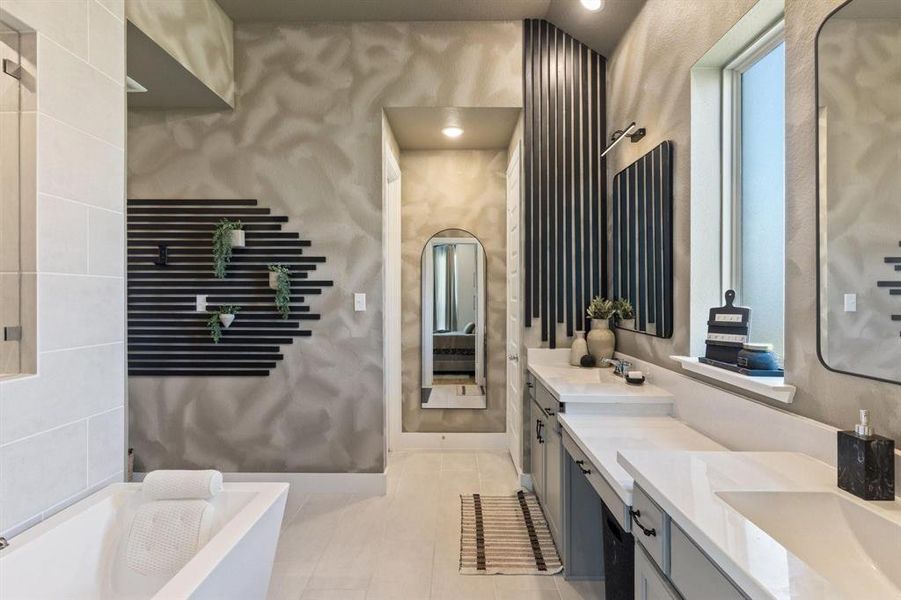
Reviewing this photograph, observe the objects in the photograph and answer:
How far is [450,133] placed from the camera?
153 inches

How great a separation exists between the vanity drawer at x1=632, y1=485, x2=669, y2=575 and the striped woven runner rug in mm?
1276

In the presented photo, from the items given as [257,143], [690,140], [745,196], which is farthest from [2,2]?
[745,196]

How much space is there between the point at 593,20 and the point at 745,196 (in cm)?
168

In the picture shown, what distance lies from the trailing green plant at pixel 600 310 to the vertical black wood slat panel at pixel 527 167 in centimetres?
41

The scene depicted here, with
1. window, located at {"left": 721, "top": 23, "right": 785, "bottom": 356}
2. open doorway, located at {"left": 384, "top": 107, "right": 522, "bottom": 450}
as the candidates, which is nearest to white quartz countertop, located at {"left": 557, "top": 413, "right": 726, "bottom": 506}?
window, located at {"left": 721, "top": 23, "right": 785, "bottom": 356}

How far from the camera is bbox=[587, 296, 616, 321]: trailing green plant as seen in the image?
10.5 feet

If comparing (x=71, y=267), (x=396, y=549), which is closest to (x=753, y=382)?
(x=396, y=549)

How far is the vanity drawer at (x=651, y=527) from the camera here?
1181 millimetres

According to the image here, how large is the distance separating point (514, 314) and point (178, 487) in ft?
8.40

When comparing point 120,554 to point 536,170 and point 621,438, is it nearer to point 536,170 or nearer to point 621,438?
point 621,438

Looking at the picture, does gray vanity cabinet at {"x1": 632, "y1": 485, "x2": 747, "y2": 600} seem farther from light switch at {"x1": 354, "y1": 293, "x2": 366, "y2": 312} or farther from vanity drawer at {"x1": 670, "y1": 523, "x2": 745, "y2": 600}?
light switch at {"x1": 354, "y1": 293, "x2": 366, "y2": 312}

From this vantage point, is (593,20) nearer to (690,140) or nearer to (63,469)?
(690,140)

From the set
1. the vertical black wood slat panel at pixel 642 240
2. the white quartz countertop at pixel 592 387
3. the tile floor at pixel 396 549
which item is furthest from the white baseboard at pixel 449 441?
the vertical black wood slat panel at pixel 642 240

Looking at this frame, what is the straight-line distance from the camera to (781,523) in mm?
1150
